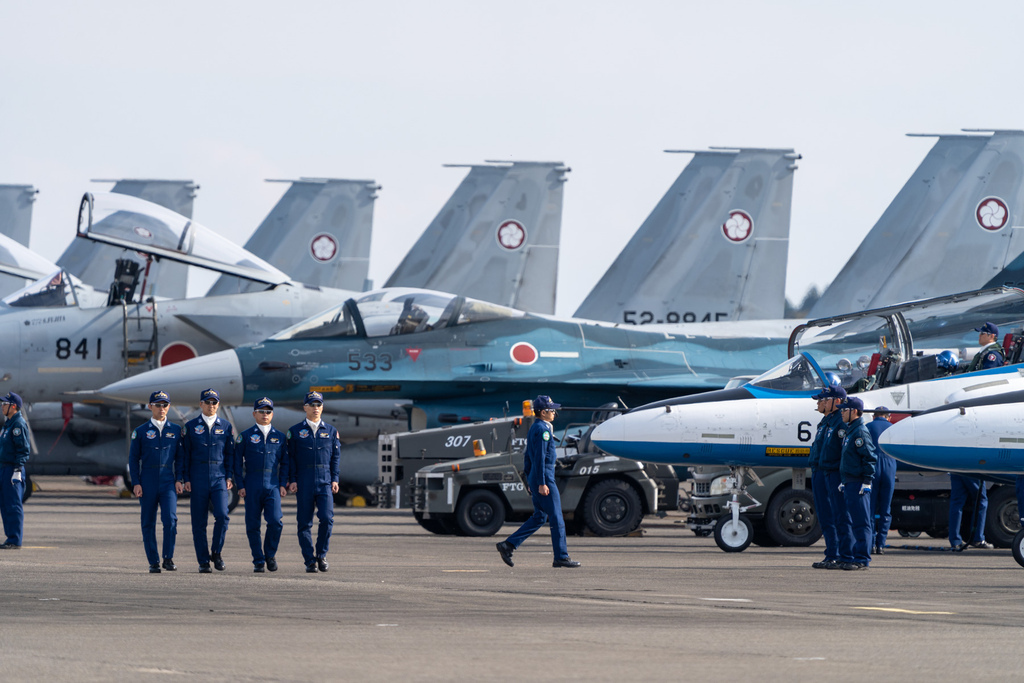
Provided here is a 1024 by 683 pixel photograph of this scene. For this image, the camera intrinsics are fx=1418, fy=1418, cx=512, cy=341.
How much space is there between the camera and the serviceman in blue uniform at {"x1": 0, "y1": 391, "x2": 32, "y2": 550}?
1427 centimetres

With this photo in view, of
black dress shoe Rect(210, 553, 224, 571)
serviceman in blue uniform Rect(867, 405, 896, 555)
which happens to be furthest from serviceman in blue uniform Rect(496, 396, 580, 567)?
serviceman in blue uniform Rect(867, 405, 896, 555)

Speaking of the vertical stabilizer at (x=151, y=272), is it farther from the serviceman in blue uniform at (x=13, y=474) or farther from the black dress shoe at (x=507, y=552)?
the black dress shoe at (x=507, y=552)

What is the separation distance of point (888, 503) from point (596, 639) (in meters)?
7.59

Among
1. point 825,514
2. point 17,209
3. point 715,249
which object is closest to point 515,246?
point 715,249

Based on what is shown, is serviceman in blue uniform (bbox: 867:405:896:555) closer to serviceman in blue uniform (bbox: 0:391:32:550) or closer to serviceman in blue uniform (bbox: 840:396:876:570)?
serviceman in blue uniform (bbox: 840:396:876:570)

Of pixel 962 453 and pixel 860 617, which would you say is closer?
pixel 860 617

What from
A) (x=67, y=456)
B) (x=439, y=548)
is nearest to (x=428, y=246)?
(x=67, y=456)

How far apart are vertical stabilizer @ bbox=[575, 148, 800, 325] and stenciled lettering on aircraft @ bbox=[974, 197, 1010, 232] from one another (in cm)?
538

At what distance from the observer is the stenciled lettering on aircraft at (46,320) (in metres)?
24.6

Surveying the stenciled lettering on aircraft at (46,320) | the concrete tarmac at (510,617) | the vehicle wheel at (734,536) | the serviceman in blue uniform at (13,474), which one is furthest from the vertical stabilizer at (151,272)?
the vehicle wheel at (734,536)

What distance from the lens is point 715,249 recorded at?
106 ft

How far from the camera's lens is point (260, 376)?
2214cm

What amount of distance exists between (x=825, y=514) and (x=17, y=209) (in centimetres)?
3593

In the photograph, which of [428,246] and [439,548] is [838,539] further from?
[428,246]
